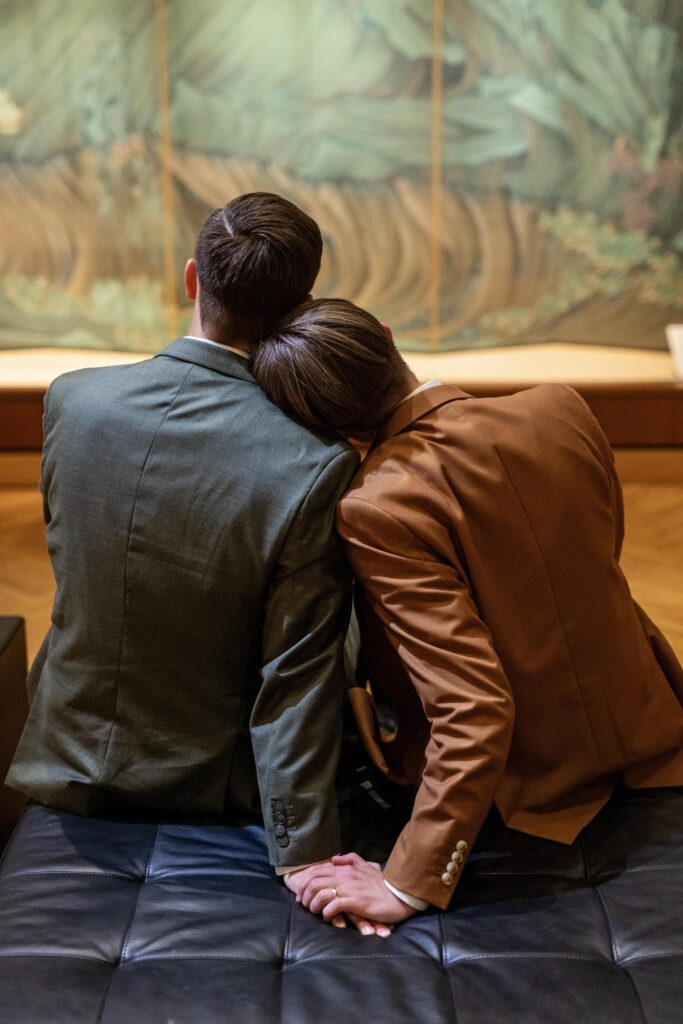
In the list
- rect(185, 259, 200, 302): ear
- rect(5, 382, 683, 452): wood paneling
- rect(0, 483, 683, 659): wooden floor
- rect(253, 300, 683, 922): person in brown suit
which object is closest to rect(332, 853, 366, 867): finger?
rect(253, 300, 683, 922): person in brown suit

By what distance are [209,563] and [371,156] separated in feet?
12.6

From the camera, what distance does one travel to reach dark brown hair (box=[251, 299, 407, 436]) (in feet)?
4.88

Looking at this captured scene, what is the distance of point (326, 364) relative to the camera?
1486 mm

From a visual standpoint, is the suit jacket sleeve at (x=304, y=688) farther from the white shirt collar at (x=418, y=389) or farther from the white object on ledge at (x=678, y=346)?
the white object on ledge at (x=678, y=346)

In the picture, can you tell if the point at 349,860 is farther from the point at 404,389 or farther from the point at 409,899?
the point at 404,389

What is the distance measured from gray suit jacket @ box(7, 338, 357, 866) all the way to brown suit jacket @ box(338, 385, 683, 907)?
0.35ft

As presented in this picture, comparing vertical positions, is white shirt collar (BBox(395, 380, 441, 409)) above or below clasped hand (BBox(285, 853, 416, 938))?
above

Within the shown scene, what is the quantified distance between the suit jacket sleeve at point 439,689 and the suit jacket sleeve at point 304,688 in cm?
5

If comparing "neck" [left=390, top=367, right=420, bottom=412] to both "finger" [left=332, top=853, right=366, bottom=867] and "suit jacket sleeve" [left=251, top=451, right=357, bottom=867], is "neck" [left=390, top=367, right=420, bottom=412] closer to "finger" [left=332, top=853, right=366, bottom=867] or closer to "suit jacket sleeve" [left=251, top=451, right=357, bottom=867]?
"suit jacket sleeve" [left=251, top=451, right=357, bottom=867]

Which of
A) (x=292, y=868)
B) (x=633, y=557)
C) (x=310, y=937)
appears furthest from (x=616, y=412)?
(x=310, y=937)

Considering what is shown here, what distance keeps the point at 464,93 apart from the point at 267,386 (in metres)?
3.87

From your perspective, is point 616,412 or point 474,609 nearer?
point 474,609

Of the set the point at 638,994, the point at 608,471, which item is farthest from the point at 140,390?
the point at 638,994

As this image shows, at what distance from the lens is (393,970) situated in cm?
138
